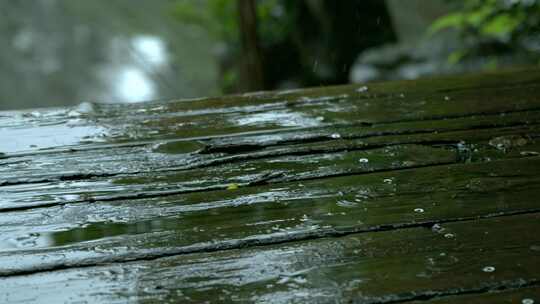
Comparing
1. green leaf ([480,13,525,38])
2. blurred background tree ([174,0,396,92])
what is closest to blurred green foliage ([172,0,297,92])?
blurred background tree ([174,0,396,92])

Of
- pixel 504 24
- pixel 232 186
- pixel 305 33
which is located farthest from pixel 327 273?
pixel 305 33

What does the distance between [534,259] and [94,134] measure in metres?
1.26

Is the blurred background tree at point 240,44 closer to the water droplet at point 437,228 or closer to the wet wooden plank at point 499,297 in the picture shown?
the water droplet at point 437,228

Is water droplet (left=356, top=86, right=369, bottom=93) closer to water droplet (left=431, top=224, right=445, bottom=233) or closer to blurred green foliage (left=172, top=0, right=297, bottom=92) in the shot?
water droplet (left=431, top=224, right=445, bottom=233)

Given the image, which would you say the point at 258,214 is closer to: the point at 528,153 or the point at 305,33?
the point at 528,153

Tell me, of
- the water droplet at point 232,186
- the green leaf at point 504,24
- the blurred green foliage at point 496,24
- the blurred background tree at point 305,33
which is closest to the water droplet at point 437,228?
the water droplet at point 232,186

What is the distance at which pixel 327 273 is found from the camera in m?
1.05

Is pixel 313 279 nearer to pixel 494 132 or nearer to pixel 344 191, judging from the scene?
pixel 344 191

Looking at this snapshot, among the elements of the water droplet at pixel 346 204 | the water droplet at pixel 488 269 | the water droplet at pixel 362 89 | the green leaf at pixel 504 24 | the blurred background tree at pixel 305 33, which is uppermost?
the blurred background tree at pixel 305 33

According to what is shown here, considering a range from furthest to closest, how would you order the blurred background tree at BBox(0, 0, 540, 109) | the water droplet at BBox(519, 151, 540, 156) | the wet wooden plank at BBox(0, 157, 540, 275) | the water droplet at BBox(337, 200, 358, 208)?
the blurred background tree at BBox(0, 0, 540, 109) < the water droplet at BBox(519, 151, 540, 156) < the water droplet at BBox(337, 200, 358, 208) < the wet wooden plank at BBox(0, 157, 540, 275)

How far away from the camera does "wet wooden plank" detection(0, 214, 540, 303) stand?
0.99 meters

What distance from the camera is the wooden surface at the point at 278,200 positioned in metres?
1.03

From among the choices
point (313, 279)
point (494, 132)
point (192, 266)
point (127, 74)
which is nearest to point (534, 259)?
point (313, 279)

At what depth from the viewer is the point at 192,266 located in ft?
3.55
